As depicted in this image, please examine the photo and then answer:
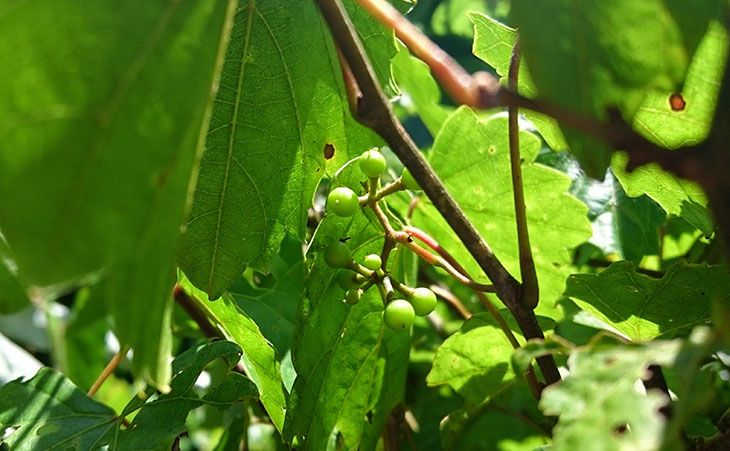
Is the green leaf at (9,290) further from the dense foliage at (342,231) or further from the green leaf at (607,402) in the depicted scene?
the green leaf at (607,402)

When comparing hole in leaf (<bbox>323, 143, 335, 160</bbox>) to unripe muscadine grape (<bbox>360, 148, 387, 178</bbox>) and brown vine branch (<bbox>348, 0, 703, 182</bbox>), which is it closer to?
unripe muscadine grape (<bbox>360, 148, 387, 178</bbox>)

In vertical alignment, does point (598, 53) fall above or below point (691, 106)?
above

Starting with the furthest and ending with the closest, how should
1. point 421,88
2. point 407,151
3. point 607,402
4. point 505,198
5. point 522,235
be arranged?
1. point 421,88
2. point 505,198
3. point 522,235
4. point 407,151
5. point 607,402

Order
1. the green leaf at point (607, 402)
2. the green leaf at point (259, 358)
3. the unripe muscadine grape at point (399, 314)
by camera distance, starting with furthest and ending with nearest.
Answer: the green leaf at point (259, 358) < the unripe muscadine grape at point (399, 314) < the green leaf at point (607, 402)

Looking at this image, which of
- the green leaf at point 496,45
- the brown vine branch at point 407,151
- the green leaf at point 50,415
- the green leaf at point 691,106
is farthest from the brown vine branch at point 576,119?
the green leaf at point 50,415

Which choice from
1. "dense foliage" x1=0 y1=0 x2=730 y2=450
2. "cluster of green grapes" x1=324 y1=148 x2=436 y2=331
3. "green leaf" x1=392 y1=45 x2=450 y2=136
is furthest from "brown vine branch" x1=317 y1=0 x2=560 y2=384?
"green leaf" x1=392 y1=45 x2=450 y2=136

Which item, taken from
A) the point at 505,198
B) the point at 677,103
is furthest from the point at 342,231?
the point at 677,103

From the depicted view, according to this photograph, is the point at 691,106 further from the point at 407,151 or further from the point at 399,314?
the point at 399,314
